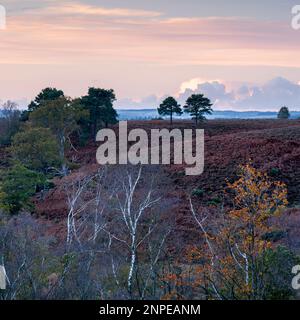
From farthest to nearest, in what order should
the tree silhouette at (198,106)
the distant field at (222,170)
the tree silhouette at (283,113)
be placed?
1. the tree silhouette at (283,113)
2. the tree silhouette at (198,106)
3. the distant field at (222,170)

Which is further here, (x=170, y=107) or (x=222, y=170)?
(x=170, y=107)

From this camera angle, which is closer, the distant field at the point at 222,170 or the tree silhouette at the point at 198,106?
the distant field at the point at 222,170

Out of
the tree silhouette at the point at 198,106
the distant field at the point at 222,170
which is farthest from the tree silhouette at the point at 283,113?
the distant field at the point at 222,170

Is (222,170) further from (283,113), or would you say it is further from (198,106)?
(283,113)

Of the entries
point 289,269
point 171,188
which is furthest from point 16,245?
point 171,188

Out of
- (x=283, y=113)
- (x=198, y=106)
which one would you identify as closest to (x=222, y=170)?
(x=198, y=106)

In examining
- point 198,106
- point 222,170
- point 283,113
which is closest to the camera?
point 222,170

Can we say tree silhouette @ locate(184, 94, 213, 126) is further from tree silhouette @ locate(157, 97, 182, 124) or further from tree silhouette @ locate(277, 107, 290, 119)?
tree silhouette @ locate(277, 107, 290, 119)

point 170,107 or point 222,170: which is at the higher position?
point 170,107

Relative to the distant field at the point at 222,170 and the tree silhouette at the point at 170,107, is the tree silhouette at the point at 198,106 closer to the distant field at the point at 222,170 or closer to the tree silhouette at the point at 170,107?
the tree silhouette at the point at 170,107

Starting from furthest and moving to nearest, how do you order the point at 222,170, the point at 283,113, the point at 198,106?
the point at 283,113 < the point at 198,106 < the point at 222,170

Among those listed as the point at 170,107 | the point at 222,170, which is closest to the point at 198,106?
the point at 170,107
